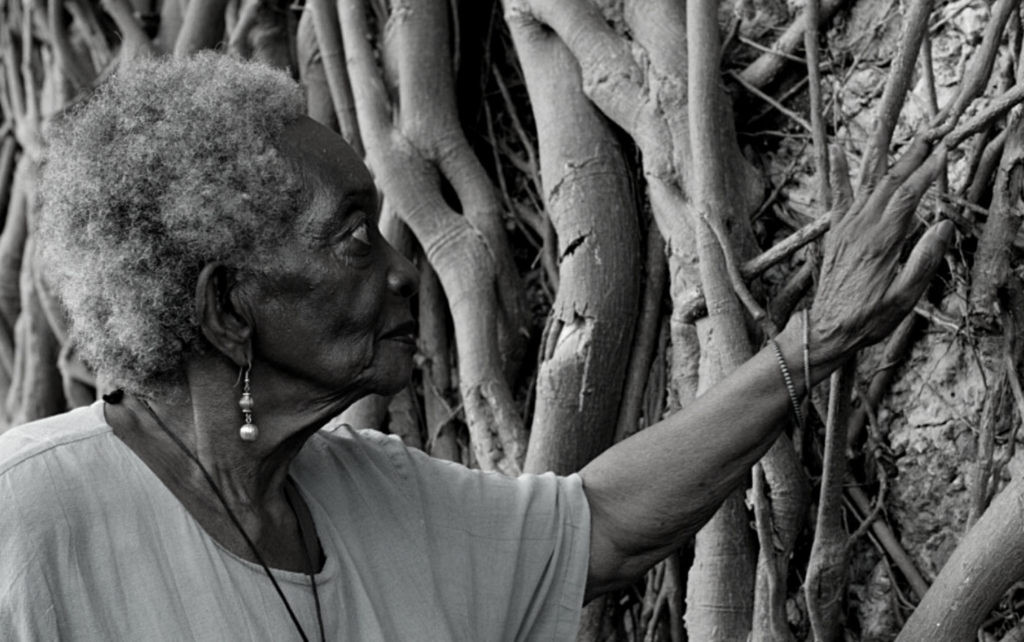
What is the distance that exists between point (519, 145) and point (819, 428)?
83 centimetres

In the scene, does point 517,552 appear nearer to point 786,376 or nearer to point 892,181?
point 786,376

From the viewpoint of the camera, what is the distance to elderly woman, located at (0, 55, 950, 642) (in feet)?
4.93

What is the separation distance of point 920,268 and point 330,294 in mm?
646

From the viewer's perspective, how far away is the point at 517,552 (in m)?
1.76

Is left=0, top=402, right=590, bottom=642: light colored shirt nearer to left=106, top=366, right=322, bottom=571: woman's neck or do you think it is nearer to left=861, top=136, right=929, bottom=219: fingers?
left=106, top=366, right=322, bottom=571: woman's neck

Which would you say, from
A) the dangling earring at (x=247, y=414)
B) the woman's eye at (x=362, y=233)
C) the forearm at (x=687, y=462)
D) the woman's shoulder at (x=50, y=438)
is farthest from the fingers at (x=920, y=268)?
the woman's shoulder at (x=50, y=438)

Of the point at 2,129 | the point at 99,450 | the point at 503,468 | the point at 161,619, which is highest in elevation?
the point at 2,129

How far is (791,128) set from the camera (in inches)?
81.7

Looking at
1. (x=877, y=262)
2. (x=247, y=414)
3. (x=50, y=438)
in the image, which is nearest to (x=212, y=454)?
(x=247, y=414)

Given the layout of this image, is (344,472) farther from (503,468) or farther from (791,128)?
(791,128)

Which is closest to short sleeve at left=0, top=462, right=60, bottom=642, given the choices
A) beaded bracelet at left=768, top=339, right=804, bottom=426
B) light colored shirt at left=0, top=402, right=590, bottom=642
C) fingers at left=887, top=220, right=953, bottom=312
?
light colored shirt at left=0, top=402, right=590, bottom=642

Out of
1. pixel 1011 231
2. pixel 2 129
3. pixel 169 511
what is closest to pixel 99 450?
pixel 169 511

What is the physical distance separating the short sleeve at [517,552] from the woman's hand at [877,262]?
0.40 m

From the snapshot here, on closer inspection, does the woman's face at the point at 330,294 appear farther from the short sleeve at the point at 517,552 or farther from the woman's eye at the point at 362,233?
the short sleeve at the point at 517,552
